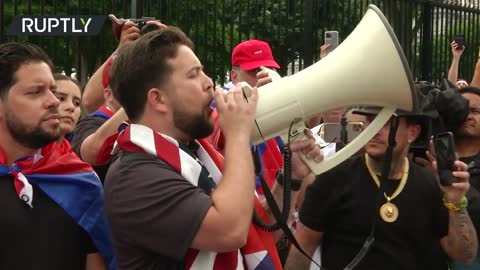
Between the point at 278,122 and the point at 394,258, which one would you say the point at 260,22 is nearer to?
the point at 394,258

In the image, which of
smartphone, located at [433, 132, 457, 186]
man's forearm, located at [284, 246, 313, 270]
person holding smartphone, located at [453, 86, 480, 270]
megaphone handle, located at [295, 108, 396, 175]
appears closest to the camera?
megaphone handle, located at [295, 108, 396, 175]

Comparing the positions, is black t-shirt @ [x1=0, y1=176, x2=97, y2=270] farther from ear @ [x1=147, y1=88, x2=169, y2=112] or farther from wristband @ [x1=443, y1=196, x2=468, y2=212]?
wristband @ [x1=443, y1=196, x2=468, y2=212]

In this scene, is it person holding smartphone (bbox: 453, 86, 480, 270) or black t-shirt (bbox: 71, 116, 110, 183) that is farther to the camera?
person holding smartphone (bbox: 453, 86, 480, 270)

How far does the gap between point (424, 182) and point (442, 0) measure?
6.54 meters

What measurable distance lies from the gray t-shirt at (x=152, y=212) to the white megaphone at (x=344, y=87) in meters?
0.35

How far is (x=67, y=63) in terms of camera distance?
5.61 m

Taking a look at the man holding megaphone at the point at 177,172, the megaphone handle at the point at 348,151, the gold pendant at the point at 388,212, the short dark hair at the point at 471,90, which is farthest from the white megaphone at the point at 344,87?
the short dark hair at the point at 471,90

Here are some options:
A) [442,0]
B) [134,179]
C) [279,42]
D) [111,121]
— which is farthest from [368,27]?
[442,0]

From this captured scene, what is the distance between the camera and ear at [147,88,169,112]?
238 centimetres

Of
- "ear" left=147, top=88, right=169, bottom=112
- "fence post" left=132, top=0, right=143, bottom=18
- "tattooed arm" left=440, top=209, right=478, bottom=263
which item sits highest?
"fence post" left=132, top=0, right=143, bottom=18

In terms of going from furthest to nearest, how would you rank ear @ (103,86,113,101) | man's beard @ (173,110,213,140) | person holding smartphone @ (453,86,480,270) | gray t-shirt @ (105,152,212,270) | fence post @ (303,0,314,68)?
fence post @ (303,0,314,68)
person holding smartphone @ (453,86,480,270)
ear @ (103,86,113,101)
man's beard @ (173,110,213,140)
gray t-shirt @ (105,152,212,270)

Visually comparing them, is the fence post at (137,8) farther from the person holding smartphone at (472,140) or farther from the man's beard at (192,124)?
the man's beard at (192,124)

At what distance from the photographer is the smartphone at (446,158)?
309 centimetres

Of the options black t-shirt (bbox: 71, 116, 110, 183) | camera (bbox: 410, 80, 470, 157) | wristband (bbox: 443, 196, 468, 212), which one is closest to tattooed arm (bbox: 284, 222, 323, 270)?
wristband (bbox: 443, 196, 468, 212)
